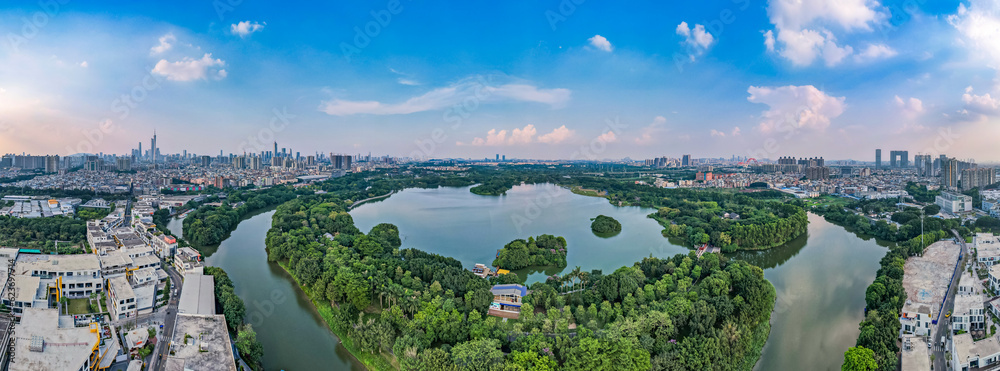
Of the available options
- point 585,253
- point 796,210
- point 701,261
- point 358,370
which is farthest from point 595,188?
point 358,370

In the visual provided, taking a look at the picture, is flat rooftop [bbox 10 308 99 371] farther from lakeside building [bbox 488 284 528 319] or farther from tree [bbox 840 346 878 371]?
tree [bbox 840 346 878 371]

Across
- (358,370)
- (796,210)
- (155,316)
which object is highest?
(796,210)

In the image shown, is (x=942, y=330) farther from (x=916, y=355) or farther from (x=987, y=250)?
(x=987, y=250)

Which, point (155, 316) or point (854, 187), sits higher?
point (854, 187)

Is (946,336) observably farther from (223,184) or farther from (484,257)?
(223,184)

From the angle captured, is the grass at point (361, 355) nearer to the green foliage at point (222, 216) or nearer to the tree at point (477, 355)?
the tree at point (477, 355)

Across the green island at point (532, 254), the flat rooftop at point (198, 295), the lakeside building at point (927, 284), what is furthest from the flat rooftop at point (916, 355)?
the flat rooftop at point (198, 295)

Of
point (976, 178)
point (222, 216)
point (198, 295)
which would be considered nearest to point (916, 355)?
point (198, 295)
